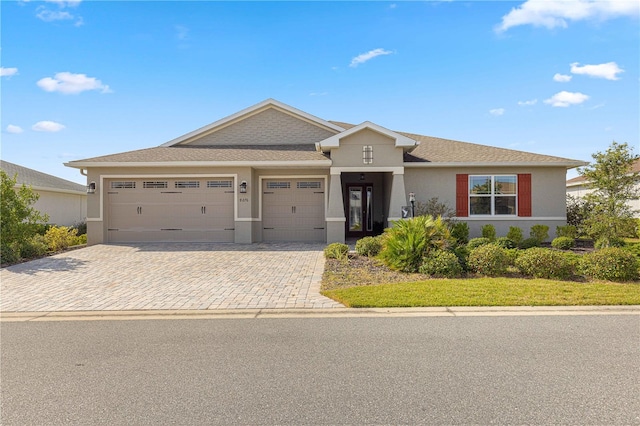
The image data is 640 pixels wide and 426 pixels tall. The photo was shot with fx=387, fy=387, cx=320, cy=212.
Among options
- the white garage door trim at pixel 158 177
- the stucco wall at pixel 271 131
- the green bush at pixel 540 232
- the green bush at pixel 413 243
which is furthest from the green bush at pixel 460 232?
the white garage door trim at pixel 158 177

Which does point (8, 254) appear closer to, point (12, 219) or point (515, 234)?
point (12, 219)

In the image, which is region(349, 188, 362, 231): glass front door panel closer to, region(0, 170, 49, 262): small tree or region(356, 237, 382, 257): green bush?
region(356, 237, 382, 257): green bush

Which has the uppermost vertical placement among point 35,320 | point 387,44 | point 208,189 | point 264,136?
point 387,44

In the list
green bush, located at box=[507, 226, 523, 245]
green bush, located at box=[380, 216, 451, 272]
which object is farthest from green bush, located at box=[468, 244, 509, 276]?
green bush, located at box=[507, 226, 523, 245]

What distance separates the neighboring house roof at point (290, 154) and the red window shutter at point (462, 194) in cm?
69

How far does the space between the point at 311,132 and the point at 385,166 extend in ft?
15.6

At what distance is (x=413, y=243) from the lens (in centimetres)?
988

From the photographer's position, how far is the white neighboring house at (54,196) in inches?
825

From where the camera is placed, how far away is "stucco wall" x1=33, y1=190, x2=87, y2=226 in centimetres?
2120

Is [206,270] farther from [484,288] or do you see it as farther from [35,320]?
[484,288]

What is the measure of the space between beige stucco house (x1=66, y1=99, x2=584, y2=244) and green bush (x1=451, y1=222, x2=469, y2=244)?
109 centimetres

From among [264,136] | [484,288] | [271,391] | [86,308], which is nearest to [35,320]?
[86,308]

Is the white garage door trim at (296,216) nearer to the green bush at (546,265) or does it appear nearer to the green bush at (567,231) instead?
the green bush at (546,265)

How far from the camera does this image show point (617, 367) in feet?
13.6
